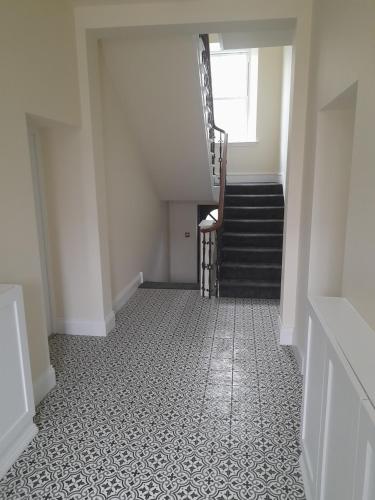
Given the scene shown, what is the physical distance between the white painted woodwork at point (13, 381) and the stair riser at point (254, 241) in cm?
350

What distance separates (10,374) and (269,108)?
19.7 ft

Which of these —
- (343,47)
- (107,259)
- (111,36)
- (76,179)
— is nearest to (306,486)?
(343,47)

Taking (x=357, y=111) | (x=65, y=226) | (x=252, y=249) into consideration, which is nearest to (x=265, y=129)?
(x=252, y=249)

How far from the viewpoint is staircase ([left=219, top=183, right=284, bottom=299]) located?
4.35m

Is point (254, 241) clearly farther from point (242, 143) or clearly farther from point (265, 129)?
point (265, 129)

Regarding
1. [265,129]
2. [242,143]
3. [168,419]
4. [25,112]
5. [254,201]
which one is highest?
[265,129]

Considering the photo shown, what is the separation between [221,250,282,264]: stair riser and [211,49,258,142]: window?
2743 millimetres

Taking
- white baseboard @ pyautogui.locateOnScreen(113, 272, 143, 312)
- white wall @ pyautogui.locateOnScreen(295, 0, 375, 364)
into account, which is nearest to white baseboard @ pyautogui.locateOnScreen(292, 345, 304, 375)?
white wall @ pyautogui.locateOnScreen(295, 0, 375, 364)

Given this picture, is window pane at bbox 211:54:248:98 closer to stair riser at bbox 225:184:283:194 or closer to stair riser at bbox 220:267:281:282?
stair riser at bbox 225:184:283:194

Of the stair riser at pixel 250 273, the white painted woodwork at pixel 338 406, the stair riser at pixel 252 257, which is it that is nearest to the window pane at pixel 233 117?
the stair riser at pixel 252 257

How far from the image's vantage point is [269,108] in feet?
20.8

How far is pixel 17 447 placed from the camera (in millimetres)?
1930

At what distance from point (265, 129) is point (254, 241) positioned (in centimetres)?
255

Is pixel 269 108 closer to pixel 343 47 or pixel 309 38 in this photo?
pixel 309 38
